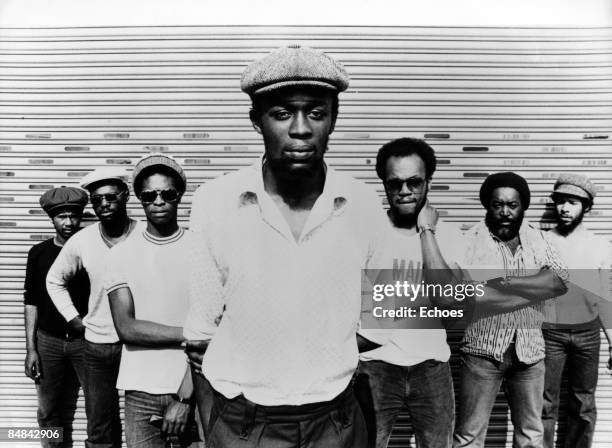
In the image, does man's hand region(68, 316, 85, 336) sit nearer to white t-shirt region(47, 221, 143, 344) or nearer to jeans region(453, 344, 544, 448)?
white t-shirt region(47, 221, 143, 344)

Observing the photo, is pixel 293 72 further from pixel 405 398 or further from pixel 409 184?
pixel 405 398

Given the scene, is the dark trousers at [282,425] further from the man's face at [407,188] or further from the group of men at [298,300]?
the man's face at [407,188]

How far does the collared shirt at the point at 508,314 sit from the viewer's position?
280cm

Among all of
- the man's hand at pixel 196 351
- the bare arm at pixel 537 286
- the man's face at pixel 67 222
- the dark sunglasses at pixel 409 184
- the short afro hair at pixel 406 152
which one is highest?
the short afro hair at pixel 406 152

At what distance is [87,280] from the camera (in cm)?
298

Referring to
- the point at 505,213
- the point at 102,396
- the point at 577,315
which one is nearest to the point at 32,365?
the point at 102,396

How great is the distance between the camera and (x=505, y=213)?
289 cm

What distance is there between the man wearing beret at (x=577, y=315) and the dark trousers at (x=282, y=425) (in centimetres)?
167

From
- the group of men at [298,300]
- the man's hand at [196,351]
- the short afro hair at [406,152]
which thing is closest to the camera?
the group of men at [298,300]

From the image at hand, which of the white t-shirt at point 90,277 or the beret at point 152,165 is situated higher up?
the beret at point 152,165

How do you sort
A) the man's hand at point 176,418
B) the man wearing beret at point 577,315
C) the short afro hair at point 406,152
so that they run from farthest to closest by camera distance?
the man wearing beret at point 577,315 < the short afro hair at point 406,152 < the man's hand at point 176,418

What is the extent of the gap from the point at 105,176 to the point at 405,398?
2.22m

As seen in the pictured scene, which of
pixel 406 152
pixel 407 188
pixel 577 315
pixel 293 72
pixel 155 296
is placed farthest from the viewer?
pixel 577 315

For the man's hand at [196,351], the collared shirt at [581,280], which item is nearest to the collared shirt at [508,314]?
the collared shirt at [581,280]
